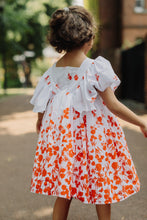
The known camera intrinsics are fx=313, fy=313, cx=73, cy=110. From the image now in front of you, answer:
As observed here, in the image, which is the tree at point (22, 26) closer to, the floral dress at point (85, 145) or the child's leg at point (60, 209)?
the floral dress at point (85, 145)

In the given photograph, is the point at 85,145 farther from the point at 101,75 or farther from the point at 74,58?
the point at 74,58

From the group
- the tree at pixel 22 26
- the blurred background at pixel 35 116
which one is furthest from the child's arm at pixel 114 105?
the tree at pixel 22 26

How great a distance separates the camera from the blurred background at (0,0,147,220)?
9.05 ft


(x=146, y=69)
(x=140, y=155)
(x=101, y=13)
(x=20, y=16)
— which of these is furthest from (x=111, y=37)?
(x=140, y=155)

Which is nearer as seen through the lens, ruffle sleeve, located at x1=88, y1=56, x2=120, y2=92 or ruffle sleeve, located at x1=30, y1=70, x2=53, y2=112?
ruffle sleeve, located at x1=88, y1=56, x2=120, y2=92

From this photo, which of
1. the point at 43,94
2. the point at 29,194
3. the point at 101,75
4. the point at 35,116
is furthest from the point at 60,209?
the point at 35,116

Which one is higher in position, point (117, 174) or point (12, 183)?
point (117, 174)

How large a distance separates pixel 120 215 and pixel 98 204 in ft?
2.13

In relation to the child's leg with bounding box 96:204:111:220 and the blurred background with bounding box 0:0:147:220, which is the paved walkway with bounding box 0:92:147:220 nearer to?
the blurred background with bounding box 0:0:147:220

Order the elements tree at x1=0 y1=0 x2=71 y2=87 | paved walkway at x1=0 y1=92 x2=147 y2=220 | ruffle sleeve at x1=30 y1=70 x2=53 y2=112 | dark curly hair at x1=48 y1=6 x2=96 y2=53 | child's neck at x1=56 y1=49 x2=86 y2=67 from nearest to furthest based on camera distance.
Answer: dark curly hair at x1=48 y1=6 x2=96 y2=53
child's neck at x1=56 y1=49 x2=86 y2=67
ruffle sleeve at x1=30 y1=70 x2=53 y2=112
paved walkway at x1=0 y1=92 x2=147 y2=220
tree at x1=0 y1=0 x2=71 y2=87

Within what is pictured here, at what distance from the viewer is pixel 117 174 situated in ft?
6.73

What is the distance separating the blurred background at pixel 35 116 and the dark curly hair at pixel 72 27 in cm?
20

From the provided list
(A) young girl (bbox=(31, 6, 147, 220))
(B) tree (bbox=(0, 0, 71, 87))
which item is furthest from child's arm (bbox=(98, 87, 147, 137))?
(B) tree (bbox=(0, 0, 71, 87))

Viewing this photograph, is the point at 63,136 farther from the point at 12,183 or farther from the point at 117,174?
the point at 12,183
